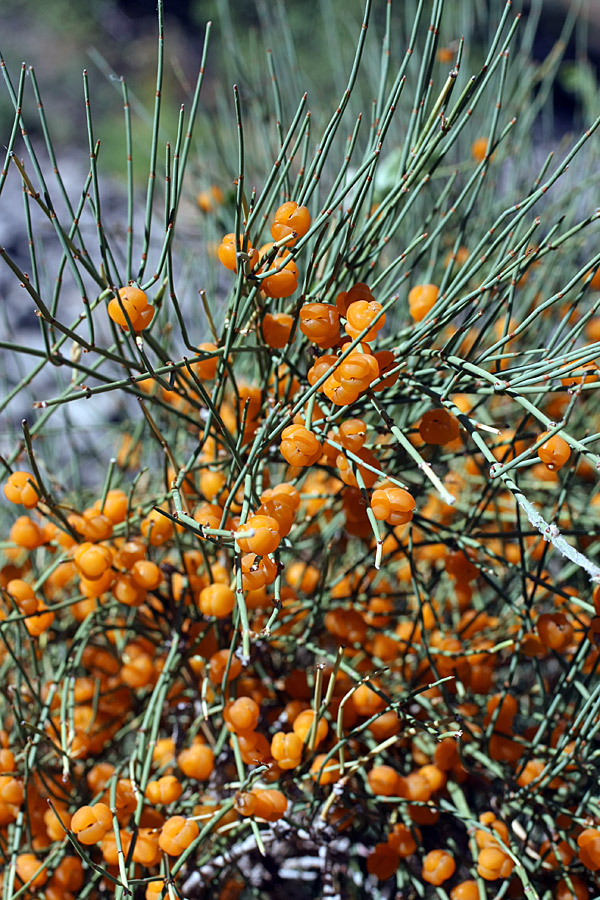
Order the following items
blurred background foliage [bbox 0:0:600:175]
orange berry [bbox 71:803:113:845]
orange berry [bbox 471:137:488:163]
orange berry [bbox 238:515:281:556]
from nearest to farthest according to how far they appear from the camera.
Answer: orange berry [bbox 238:515:281:556] → orange berry [bbox 71:803:113:845] → orange berry [bbox 471:137:488:163] → blurred background foliage [bbox 0:0:600:175]

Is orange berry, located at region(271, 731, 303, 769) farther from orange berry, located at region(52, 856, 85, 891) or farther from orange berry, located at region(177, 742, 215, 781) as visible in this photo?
orange berry, located at region(52, 856, 85, 891)

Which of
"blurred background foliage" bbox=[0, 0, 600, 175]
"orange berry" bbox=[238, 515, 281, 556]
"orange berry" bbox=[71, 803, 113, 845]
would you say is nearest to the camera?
"orange berry" bbox=[238, 515, 281, 556]

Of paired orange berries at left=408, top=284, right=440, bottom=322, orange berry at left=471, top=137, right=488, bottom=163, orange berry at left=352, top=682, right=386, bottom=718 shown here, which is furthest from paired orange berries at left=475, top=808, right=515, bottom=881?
orange berry at left=471, top=137, right=488, bottom=163

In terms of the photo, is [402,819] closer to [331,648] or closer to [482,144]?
[331,648]

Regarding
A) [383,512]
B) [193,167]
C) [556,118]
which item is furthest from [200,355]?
[556,118]

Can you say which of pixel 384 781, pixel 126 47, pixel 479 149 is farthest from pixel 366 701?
pixel 126 47

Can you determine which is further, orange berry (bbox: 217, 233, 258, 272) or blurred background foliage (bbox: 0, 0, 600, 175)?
blurred background foliage (bbox: 0, 0, 600, 175)

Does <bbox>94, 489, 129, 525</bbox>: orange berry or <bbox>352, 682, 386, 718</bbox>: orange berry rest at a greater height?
<bbox>94, 489, 129, 525</bbox>: orange berry

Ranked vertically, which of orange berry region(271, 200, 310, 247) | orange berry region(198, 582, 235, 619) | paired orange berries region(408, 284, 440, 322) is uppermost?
orange berry region(271, 200, 310, 247)
